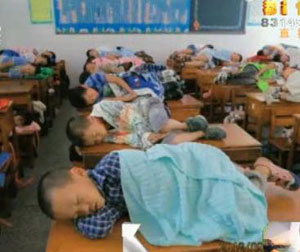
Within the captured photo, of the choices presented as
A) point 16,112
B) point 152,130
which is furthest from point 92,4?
point 152,130

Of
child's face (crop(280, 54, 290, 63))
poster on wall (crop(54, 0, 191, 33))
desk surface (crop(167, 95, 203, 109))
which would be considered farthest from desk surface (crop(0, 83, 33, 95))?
child's face (crop(280, 54, 290, 63))

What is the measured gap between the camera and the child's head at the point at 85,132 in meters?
2.06

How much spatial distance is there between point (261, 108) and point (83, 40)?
15.0ft

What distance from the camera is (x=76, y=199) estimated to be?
117 centimetres

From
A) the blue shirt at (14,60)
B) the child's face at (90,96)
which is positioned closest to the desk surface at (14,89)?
the child's face at (90,96)

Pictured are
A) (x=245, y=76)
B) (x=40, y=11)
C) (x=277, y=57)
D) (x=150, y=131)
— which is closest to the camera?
(x=150, y=131)

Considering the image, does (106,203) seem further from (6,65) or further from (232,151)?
(6,65)

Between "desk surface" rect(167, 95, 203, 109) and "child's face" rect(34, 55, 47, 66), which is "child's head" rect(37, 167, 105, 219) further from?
"child's face" rect(34, 55, 47, 66)

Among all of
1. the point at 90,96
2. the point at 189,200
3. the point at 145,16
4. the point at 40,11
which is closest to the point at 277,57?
the point at 145,16

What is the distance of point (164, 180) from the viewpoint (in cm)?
127

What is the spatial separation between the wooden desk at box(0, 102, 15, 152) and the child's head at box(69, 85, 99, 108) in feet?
1.60

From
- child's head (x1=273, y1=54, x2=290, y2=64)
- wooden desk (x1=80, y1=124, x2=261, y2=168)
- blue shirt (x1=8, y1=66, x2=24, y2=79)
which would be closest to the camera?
wooden desk (x1=80, y1=124, x2=261, y2=168)

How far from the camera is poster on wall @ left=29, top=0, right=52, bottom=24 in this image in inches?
259

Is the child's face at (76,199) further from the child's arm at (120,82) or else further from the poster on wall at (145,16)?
the poster on wall at (145,16)
